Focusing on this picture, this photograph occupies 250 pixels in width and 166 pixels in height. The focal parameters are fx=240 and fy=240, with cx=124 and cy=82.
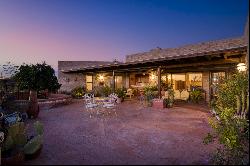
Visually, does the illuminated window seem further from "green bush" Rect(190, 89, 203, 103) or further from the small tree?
"green bush" Rect(190, 89, 203, 103)

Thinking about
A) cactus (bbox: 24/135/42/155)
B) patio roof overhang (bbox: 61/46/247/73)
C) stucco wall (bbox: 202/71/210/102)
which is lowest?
cactus (bbox: 24/135/42/155)

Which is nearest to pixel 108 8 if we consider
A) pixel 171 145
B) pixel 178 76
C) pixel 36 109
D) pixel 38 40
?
pixel 38 40

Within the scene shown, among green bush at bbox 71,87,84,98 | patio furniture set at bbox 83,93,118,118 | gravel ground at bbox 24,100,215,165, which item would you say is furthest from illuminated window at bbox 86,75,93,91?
gravel ground at bbox 24,100,215,165

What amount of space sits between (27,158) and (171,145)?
3.28 meters

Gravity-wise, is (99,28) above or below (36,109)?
above

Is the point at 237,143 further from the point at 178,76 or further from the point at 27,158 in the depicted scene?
the point at 178,76

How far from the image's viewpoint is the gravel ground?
4.95 meters

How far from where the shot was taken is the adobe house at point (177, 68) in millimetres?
11539

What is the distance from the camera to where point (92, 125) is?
8.45 meters

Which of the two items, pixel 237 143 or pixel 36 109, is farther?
pixel 36 109

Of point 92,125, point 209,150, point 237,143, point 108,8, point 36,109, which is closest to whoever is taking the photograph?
point 237,143

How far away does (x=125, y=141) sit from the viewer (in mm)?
6227

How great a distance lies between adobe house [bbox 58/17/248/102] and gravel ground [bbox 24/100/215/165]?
2.81m

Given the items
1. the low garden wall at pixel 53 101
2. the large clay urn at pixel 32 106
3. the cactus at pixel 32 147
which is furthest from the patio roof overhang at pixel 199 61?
the cactus at pixel 32 147
